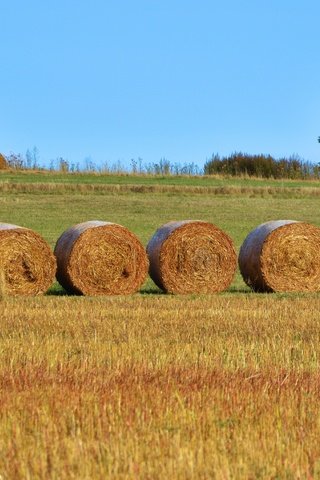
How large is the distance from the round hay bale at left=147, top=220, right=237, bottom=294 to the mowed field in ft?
1.22

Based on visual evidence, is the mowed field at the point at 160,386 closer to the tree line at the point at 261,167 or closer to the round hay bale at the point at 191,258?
the round hay bale at the point at 191,258

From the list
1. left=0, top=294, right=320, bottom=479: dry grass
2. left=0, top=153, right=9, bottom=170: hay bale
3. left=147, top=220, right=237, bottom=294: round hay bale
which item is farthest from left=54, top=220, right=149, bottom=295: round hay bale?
left=0, top=153, right=9, bottom=170: hay bale

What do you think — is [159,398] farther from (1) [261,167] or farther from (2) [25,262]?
(1) [261,167]

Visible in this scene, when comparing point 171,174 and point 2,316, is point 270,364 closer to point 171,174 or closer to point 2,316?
point 2,316

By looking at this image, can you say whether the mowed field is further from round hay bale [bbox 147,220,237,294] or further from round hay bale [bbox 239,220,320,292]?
round hay bale [bbox 239,220,320,292]

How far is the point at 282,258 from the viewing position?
56.5 feet

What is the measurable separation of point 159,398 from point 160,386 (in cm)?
51

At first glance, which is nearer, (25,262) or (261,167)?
(25,262)

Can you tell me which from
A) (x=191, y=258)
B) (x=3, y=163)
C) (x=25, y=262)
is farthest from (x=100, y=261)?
(x=3, y=163)

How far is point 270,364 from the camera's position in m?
8.96

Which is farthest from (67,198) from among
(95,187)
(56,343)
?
(56,343)

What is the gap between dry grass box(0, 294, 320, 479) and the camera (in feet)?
17.7

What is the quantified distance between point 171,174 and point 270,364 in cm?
3985

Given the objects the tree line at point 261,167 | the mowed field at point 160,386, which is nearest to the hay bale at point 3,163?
the tree line at point 261,167
